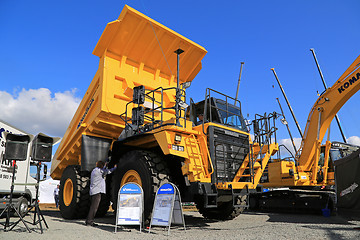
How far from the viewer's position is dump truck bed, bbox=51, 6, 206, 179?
25.4 ft

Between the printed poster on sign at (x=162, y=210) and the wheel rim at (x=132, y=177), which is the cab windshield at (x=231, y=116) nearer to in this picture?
the wheel rim at (x=132, y=177)

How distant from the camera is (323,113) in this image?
35.3 feet

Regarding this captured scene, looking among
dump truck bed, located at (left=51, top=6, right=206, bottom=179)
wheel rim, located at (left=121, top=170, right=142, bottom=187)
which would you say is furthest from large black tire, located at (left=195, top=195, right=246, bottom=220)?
dump truck bed, located at (left=51, top=6, right=206, bottom=179)

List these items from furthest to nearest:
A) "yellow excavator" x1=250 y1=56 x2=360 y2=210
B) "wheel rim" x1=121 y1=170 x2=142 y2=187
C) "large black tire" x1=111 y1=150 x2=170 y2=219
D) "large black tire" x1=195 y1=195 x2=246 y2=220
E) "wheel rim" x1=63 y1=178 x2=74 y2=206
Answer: "yellow excavator" x1=250 y1=56 x2=360 y2=210, "wheel rim" x1=63 y1=178 x2=74 y2=206, "large black tire" x1=195 y1=195 x2=246 y2=220, "wheel rim" x1=121 y1=170 x2=142 y2=187, "large black tire" x1=111 y1=150 x2=170 y2=219

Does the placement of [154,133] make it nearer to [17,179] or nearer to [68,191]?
[68,191]

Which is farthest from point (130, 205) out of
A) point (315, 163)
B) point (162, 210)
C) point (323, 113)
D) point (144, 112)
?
point (323, 113)

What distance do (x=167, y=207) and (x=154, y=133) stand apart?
5.47 feet

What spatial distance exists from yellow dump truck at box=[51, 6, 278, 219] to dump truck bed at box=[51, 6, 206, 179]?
27 mm

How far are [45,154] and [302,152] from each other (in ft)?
29.6

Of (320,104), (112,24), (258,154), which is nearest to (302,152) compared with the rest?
(320,104)

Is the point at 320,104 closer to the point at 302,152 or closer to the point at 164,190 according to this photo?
the point at 302,152

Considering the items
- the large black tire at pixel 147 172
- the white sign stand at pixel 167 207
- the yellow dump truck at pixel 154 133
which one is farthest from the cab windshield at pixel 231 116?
the white sign stand at pixel 167 207

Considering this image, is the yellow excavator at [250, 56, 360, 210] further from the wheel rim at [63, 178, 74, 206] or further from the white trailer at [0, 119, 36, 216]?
the white trailer at [0, 119, 36, 216]

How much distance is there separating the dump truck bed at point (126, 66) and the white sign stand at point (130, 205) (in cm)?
231
